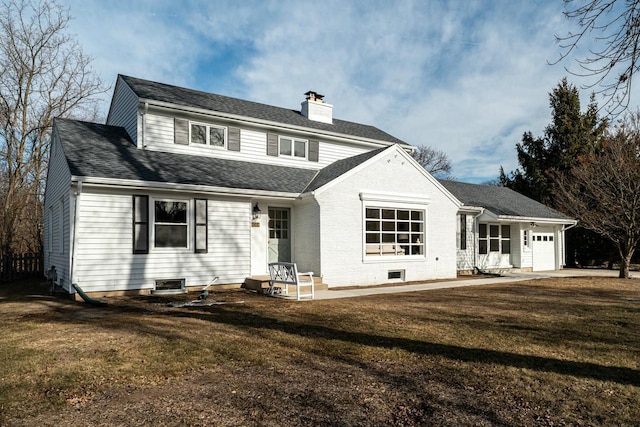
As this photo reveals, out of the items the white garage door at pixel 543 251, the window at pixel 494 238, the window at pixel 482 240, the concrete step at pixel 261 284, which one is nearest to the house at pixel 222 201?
the concrete step at pixel 261 284

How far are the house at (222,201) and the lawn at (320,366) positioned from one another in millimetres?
2831

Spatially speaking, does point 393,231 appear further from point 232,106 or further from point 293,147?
point 232,106

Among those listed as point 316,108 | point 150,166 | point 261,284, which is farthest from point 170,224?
point 316,108

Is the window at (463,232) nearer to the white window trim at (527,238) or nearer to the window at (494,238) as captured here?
the window at (494,238)

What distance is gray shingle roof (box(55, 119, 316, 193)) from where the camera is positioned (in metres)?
11.6

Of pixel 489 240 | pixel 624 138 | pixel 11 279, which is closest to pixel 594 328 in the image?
pixel 489 240

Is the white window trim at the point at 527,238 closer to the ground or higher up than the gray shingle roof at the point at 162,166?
closer to the ground

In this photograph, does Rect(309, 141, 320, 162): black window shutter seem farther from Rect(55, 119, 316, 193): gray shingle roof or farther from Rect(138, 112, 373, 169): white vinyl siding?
Rect(55, 119, 316, 193): gray shingle roof

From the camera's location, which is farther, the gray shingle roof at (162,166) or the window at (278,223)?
the window at (278,223)

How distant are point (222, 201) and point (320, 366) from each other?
8670mm

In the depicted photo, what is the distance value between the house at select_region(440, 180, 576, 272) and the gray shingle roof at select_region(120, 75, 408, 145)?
4.92 meters

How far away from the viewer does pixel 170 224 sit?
39.7 ft

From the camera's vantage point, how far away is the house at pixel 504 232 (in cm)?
1894

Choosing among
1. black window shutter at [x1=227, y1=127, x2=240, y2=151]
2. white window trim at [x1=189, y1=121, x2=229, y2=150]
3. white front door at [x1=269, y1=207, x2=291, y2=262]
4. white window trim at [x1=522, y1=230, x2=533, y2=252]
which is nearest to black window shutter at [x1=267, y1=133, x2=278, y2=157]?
black window shutter at [x1=227, y1=127, x2=240, y2=151]
